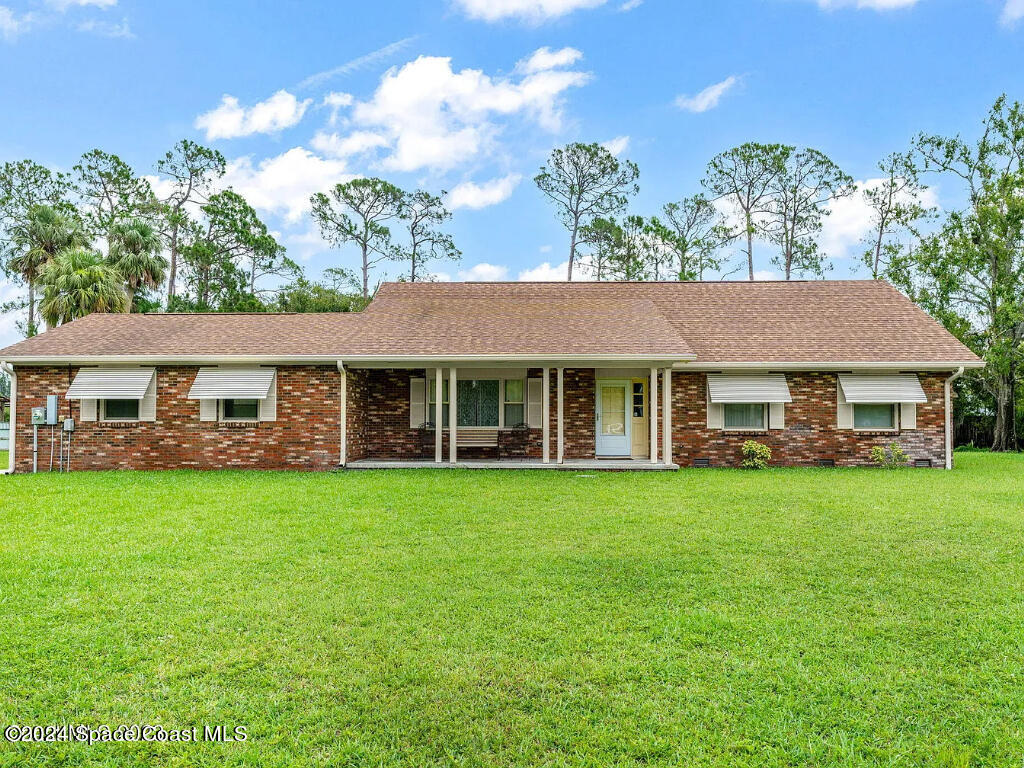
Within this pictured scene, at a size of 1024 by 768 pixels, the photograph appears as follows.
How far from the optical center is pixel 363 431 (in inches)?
535

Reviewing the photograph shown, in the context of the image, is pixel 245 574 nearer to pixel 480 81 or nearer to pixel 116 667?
pixel 116 667

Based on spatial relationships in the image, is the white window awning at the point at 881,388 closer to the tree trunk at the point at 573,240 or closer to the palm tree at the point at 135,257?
the tree trunk at the point at 573,240

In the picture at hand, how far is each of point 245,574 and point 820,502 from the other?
720 cm

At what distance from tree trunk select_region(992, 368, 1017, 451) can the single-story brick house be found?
722cm

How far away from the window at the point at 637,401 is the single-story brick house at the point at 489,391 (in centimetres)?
3

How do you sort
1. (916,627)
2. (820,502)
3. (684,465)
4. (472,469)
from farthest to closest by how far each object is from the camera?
(684,465), (472,469), (820,502), (916,627)

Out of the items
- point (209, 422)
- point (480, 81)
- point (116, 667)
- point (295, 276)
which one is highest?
point (480, 81)

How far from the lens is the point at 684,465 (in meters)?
12.9

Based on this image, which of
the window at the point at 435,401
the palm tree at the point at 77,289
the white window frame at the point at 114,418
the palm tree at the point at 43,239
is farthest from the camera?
the palm tree at the point at 43,239

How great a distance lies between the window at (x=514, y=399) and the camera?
13758mm

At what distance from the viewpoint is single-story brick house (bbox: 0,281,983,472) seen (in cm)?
1244

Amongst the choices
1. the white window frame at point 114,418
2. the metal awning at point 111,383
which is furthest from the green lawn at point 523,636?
the white window frame at point 114,418

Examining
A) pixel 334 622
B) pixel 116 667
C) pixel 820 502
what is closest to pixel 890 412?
pixel 820 502

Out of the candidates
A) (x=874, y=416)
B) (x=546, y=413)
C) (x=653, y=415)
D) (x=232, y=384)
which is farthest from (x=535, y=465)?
(x=874, y=416)
